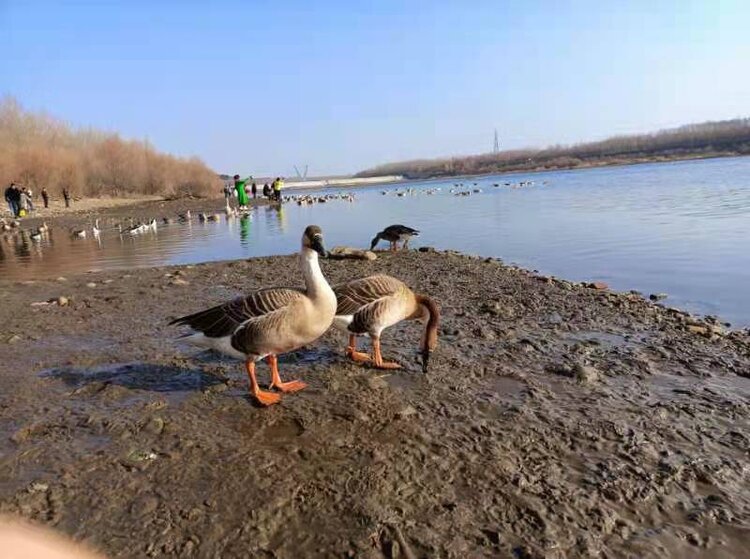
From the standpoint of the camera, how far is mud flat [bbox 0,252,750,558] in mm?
3733

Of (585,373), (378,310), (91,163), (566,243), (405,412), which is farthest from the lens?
(91,163)

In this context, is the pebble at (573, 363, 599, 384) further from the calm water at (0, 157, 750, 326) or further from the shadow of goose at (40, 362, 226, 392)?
the calm water at (0, 157, 750, 326)

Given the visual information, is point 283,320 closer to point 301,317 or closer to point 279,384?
point 301,317

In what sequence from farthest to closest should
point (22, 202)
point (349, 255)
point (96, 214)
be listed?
1. point (96, 214)
2. point (22, 202)
3. point (349, 255)

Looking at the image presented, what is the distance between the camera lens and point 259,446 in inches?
194

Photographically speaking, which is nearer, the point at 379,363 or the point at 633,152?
the point at 379,363

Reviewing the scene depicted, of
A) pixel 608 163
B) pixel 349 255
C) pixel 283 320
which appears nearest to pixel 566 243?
pixel 349 255

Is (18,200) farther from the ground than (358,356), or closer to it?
farther from the ground

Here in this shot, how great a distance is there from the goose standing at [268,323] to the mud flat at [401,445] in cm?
54

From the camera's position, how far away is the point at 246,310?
5.88 m

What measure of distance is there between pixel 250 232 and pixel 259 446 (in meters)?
24.2

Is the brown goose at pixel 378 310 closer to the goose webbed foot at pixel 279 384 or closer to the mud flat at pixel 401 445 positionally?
the mud flat at pixel 401 445

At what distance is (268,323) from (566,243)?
1646cm

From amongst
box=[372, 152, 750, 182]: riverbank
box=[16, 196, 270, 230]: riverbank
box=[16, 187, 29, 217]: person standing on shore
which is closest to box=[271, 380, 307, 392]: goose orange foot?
box=[16, 196, 270, 230]: riverbank
